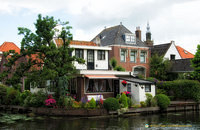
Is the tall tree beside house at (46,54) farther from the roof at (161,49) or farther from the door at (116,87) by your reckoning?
the roof at (161,49)

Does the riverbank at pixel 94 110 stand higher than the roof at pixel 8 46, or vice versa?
the roof at pixel 8 46

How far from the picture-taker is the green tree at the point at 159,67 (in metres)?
42.0

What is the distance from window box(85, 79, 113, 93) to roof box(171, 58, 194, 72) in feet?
53.2

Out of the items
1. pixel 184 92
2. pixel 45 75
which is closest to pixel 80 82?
pixel 45 75

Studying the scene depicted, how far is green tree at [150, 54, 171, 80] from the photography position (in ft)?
138

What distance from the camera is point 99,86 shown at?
97.1 ft

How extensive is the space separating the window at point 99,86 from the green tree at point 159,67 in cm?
1436

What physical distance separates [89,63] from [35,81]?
9.53m

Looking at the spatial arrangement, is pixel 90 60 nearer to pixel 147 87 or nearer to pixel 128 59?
pixel 147 87

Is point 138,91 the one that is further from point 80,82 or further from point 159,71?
point 159,71

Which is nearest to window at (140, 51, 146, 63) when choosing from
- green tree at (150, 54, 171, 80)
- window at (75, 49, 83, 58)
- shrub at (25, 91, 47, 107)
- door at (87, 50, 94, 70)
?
green tree at (150, 54, 171, 80)

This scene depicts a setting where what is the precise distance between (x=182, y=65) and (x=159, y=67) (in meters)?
3.66

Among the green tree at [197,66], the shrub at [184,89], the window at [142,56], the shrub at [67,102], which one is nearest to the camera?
the shrub at [67,102]

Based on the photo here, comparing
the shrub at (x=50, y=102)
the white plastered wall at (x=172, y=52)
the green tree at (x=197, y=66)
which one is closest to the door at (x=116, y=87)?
the shrub at (x=50, y=102)
